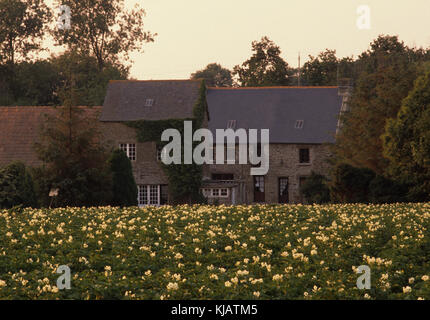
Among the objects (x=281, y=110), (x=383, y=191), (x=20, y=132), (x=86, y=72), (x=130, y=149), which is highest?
(x=86, y=72)

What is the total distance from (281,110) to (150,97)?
12489 millimetres

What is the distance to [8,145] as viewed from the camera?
168 feet

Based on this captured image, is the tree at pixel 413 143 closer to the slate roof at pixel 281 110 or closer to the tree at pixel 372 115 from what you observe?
the tree at pixel 372 115

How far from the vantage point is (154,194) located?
177 ft

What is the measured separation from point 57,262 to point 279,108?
159ft

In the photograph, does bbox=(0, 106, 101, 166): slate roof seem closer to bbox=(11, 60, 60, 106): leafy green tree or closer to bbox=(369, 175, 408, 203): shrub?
bbox=(11, 60, 60, 106): leafy green tree

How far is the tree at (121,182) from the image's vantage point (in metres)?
38.6

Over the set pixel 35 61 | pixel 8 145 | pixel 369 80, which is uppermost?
pixel 35 61

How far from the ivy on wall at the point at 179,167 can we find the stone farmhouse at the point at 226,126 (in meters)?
0.50

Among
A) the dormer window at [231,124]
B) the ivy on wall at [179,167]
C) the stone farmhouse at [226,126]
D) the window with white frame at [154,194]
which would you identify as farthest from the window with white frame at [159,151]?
the dormer window at [231,124]

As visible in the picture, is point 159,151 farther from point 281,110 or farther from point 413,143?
point 413,143

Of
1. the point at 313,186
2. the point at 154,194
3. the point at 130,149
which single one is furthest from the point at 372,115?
the point at 130,149

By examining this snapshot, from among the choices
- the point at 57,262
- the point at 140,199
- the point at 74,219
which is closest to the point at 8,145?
the point at 140,199

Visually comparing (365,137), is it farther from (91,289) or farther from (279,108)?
(91,289)
